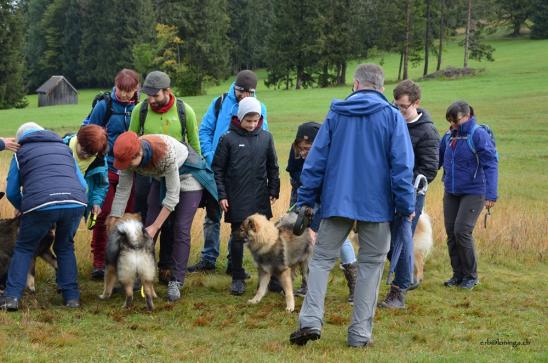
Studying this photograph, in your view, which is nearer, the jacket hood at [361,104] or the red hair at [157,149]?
the jacket hood at [361,104]

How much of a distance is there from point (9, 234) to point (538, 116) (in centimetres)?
2773

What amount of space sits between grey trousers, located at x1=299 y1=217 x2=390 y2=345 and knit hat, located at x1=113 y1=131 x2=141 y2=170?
1.91 metres

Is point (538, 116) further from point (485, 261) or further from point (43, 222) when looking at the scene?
point (43, 222)

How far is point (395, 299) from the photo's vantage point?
656 centimetres

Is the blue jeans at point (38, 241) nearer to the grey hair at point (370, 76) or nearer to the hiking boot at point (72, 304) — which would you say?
the hiking boot at point (72, 304)

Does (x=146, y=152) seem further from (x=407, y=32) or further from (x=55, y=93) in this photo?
(x=55, y=93)

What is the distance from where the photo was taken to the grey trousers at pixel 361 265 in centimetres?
507

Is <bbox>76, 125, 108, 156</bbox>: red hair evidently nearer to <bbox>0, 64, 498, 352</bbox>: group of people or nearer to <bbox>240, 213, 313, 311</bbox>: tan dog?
<bbox>0, 64, 498, 352</bbox>: group of people

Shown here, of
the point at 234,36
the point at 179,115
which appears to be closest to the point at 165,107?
the point at 179,115

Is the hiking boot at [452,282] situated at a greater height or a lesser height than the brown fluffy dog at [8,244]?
lesser

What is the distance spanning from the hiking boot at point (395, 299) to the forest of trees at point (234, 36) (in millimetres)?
52142

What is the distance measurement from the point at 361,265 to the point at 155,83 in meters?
2.93

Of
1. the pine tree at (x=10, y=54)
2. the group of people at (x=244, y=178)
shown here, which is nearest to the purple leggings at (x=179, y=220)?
the group of people at (x=244, y=178)

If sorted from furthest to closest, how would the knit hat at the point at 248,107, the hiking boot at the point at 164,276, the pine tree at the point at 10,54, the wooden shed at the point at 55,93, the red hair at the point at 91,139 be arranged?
the wooden shed at the point at 55,93 → the pine tree at the point at 10,54 → the hiking boot at the point at 164,276 → the knit hat at the point at 248,107 → the red hair at the point at 91,139
